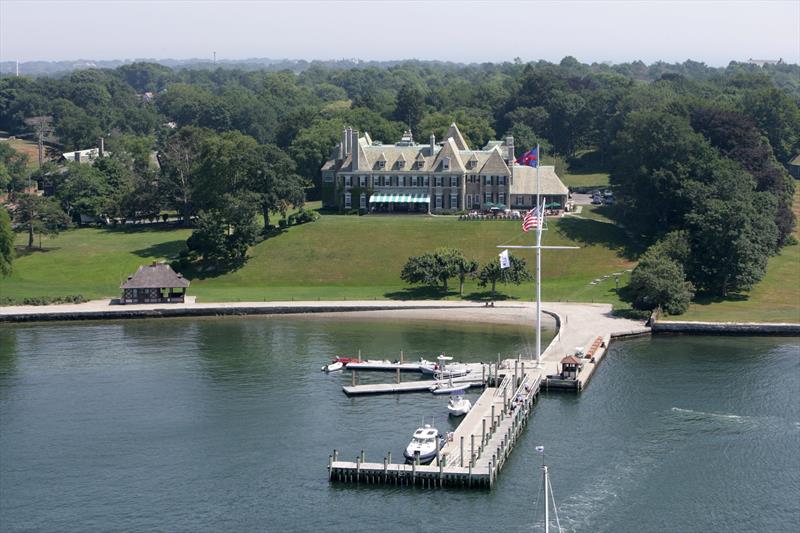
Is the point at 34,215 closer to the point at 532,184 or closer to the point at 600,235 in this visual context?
the point at 532,184

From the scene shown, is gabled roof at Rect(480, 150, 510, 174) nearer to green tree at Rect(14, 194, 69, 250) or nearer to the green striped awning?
the green striped awning

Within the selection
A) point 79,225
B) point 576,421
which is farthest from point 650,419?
point 79,225

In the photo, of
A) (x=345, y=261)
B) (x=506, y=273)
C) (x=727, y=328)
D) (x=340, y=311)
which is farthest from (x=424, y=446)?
(x=345, y=261)

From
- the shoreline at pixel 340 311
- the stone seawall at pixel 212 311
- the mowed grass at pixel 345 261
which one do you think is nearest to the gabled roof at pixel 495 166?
the mowed grass at pixel 345 261

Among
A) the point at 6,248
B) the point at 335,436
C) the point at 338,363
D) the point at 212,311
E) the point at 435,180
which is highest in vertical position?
the point at 435,180

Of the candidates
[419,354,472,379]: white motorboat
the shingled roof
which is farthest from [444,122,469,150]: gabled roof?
[419,354,472,379]: white motorboat

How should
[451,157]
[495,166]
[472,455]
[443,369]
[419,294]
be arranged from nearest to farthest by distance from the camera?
[472,455]
[443,369]
[419,294]
[495,166]
[451,157]
